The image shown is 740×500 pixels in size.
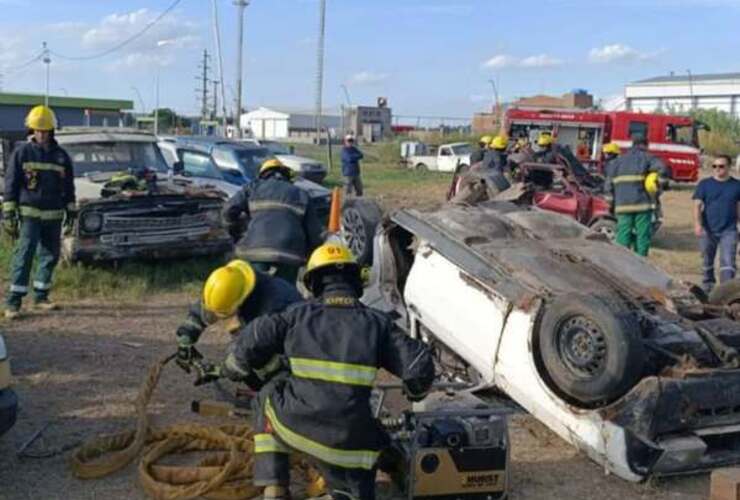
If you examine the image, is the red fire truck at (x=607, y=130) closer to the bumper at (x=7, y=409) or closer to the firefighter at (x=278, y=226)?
the firefighter at (x=278, y=226)

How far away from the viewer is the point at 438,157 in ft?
108

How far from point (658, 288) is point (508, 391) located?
1.20m

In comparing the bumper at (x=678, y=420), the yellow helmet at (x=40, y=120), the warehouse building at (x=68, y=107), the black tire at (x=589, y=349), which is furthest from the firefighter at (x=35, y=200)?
the warehouse building at (x=68, y=107)

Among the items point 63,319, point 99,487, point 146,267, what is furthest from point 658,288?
point 146,267

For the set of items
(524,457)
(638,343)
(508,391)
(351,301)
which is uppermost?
(351,301)

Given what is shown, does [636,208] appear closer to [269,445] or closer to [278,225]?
[278,225]

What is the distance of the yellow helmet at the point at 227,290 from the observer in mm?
4430

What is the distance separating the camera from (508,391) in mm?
5395

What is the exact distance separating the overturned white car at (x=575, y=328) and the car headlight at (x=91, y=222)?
347 cm

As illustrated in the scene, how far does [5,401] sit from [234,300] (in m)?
1.19

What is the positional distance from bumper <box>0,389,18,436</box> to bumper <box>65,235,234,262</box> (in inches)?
182

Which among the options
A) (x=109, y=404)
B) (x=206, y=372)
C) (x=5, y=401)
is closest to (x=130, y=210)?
(x=109, y=404)

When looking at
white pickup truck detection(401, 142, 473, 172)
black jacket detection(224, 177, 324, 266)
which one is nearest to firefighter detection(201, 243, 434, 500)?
black jacket detection(224, 177, 324, 266)

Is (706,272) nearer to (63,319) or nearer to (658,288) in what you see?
(658,288)
